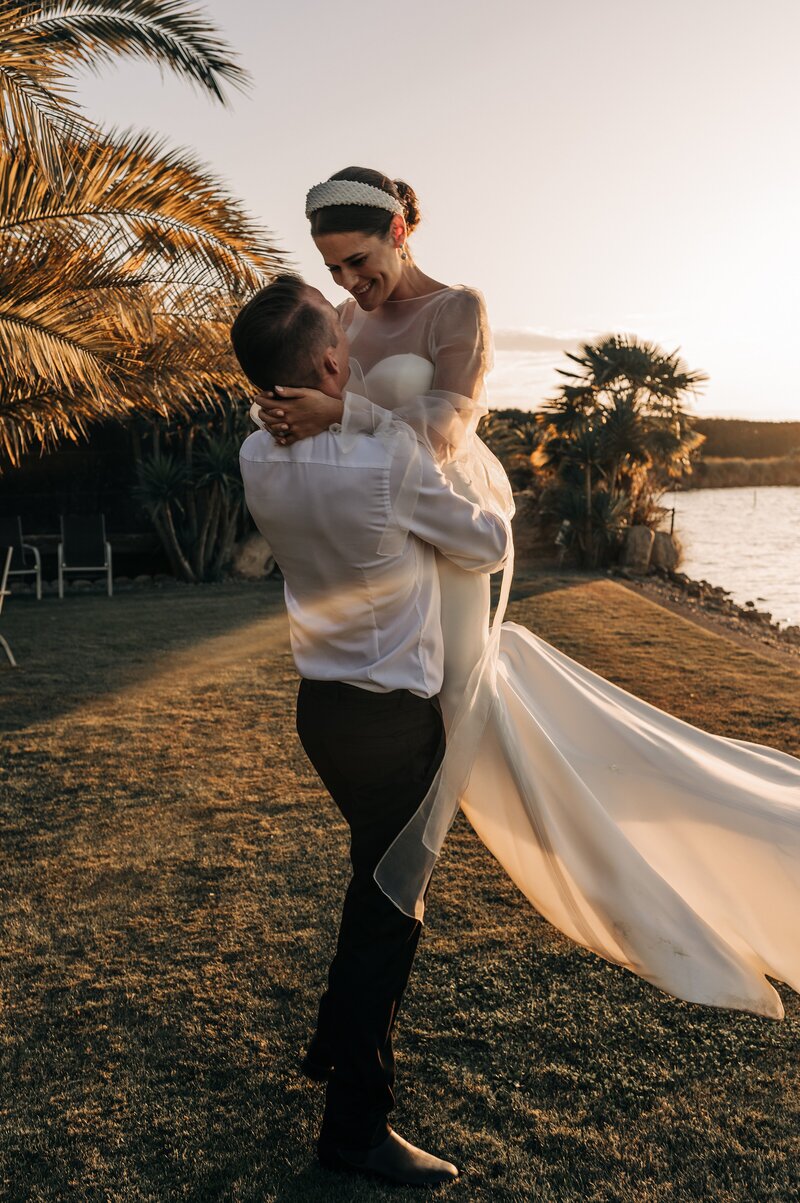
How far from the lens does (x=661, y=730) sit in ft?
9.42

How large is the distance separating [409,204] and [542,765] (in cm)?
153

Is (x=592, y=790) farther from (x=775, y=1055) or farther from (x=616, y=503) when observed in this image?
(x=616, y=503)

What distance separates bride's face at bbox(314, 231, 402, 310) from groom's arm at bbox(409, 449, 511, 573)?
1.93ft

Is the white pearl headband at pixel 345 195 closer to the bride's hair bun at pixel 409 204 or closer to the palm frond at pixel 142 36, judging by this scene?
the bride's hair bun at pixel 409 204

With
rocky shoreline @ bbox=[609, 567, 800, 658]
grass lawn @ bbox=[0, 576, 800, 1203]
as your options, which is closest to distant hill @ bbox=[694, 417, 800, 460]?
rocky shoreline @ bbox=[609, 567, 800, 658]

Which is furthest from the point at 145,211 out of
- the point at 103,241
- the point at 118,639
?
the point at 118,639

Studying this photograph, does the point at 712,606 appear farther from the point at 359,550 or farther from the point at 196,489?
the point at 359,550

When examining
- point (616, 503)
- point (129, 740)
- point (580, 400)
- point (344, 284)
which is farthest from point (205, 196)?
point (580, 400)

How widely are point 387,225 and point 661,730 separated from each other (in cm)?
169

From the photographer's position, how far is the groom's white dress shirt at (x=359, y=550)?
6.06 feet

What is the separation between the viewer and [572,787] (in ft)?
8.12

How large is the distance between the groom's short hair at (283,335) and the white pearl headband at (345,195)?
0.40 m

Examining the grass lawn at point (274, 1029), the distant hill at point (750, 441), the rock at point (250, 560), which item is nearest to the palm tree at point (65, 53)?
the grass lawn at point (274, 1029)

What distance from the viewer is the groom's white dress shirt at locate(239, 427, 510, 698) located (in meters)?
1.85
